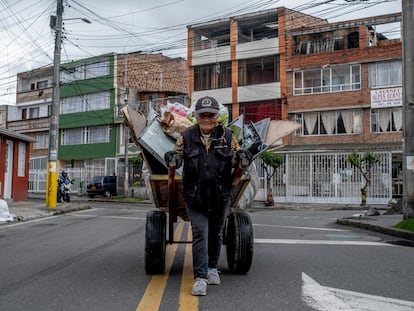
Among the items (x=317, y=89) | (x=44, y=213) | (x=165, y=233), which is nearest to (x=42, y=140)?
(x=317, y=89)

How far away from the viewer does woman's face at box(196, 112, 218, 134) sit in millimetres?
4895

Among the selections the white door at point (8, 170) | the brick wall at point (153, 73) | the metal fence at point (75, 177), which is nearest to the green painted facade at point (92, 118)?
the brick wall at point (153, 73)

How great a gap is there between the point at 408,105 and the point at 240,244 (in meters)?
8.90

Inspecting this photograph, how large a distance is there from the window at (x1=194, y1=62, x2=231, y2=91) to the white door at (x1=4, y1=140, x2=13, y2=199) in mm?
17655

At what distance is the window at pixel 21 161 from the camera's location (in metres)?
23.8

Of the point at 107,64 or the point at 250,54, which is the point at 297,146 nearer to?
the point at 250,54

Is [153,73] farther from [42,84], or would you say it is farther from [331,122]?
[331,122]

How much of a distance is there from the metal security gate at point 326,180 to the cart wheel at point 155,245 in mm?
24872

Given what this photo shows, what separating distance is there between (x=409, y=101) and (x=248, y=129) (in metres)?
8.28

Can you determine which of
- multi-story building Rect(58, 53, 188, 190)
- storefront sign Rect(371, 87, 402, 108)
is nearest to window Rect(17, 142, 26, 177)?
multi-story building Rect(58, 53, 188, 190)

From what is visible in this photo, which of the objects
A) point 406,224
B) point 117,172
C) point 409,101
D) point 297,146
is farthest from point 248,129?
point 117,172

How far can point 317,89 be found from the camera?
106 feet

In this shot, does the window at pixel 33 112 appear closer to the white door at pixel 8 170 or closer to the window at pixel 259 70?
the window at pixel 259 70

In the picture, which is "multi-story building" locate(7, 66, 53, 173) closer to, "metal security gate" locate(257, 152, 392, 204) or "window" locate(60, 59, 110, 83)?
"window" locate(60, 59, 110, 83)
